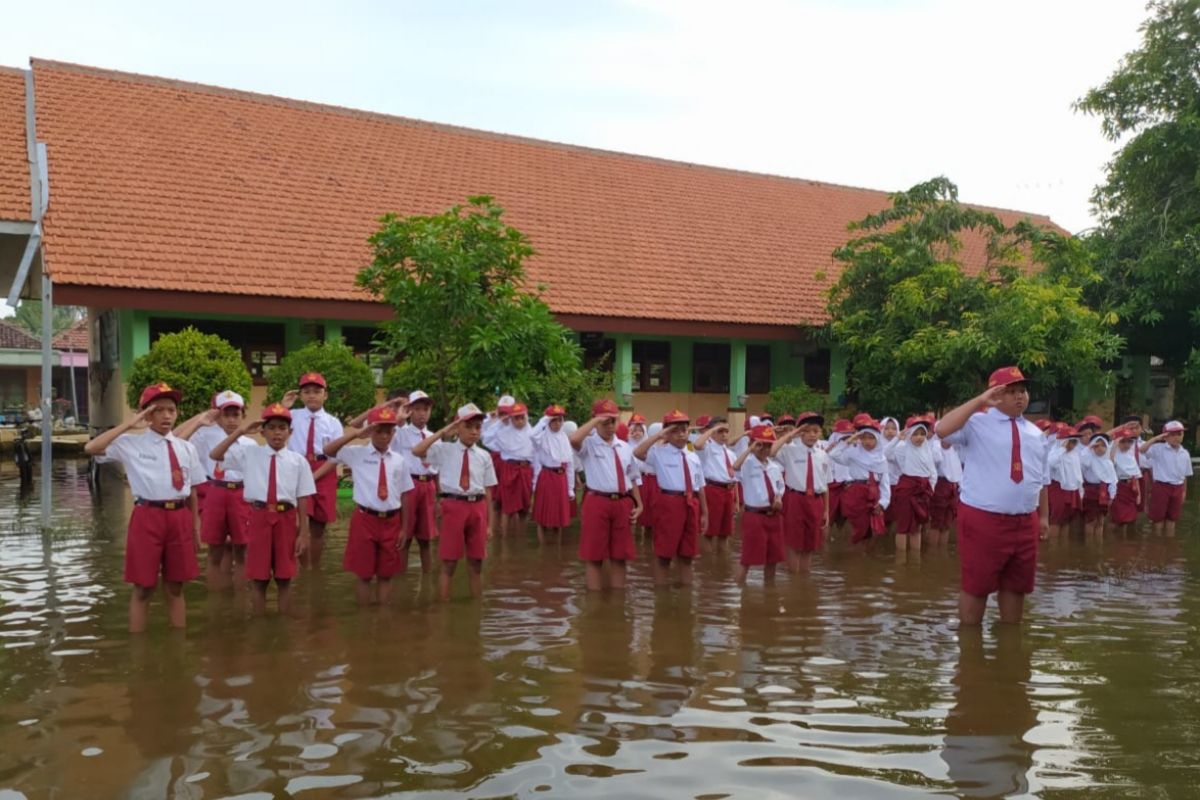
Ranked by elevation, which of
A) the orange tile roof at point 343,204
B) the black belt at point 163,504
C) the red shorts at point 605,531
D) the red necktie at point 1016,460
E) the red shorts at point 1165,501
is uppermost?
the orange tile roof at point 343,204

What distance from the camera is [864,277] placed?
20875 millimetres

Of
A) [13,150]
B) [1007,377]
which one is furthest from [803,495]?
[13,150]

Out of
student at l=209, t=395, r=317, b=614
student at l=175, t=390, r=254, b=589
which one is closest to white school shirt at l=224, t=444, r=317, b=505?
student at l=209, t=395, r=317, b=614

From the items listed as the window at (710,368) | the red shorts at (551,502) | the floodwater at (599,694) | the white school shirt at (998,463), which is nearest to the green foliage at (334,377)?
the red shorts at (551,502)

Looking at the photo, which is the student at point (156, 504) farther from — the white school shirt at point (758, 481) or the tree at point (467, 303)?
the tree at point (467, 303)

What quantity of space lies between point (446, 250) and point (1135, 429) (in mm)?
9382

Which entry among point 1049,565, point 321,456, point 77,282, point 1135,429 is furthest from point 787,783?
point 77,282

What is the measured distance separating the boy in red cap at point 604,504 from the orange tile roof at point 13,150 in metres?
11.0

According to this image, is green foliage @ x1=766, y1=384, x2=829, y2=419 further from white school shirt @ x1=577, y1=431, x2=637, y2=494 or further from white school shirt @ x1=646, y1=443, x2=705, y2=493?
white school shirt @ x1=577, y1=431, x2=637, y2=494

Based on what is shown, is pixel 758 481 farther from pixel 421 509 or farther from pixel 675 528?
pixel 421 509

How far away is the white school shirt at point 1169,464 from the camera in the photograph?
13.6 metres

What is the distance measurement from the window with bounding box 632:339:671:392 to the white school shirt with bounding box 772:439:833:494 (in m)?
12.3

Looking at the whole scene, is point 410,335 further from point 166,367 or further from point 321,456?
point 166,367

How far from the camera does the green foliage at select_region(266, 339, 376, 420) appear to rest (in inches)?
617
